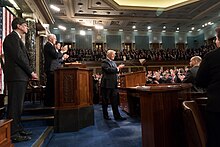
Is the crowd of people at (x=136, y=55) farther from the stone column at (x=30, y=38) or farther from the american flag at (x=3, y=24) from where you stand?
the american flag at (x=3, y=24)

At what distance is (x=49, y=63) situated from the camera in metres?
3.82

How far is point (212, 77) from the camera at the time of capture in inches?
60.6

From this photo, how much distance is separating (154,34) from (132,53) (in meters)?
4.38

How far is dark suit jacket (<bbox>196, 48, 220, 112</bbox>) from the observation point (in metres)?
1.48

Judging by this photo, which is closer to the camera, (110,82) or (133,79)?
(110,82)

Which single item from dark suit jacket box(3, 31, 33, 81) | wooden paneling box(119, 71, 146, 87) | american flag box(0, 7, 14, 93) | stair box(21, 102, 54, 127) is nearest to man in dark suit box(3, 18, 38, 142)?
dark suit jacket box(3, 31, 33, 81)

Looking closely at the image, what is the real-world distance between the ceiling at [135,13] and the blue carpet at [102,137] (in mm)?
7410

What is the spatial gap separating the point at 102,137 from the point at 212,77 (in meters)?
1.95

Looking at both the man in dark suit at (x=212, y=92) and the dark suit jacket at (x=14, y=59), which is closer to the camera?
the man in dark suit at (x=212, y=92)

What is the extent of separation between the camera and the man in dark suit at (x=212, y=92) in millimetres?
1461

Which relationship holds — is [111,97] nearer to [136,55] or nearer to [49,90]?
[49,90]

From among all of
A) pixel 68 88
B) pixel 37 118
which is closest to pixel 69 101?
pixel 68 88

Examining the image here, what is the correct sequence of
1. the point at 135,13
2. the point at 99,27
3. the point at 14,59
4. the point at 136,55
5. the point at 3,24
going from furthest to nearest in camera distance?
the point at 99,27 → the point at 136,55 → the point at 135,13 → the point at 3,24 → the point at 14,59

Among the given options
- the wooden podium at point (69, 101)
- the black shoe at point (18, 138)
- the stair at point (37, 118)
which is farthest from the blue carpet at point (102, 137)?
the black shoe at point (18, 138)
